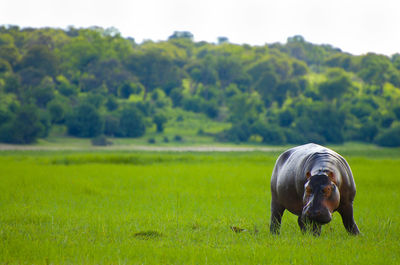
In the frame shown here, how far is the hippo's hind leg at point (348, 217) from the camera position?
19.5ft

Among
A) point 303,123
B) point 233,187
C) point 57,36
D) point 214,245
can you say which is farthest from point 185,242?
point 57,36

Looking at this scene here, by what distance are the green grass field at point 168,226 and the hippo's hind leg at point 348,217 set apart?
131mm

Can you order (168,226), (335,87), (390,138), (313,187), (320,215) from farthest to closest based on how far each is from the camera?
(335,87) → (390,138) → (168,226) → (313,187) → (320,215)

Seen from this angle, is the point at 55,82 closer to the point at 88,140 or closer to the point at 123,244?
the point at 88,140

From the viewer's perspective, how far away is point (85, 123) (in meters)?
57.6

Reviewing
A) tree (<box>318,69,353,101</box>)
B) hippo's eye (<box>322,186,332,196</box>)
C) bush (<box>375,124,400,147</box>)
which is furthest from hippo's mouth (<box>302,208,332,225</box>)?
tree (<box>318,69,353,101</box>)

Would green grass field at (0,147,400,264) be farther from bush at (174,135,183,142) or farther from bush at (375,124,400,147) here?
bush at (375,124,400,147)

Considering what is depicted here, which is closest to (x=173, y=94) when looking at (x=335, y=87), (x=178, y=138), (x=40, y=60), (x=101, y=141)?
(x=178, y=138)

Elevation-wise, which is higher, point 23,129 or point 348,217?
point 348,217

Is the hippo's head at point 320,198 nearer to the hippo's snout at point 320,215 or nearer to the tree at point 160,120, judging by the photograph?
the hippo's snout at point 320,215

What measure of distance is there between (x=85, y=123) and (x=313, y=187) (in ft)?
178

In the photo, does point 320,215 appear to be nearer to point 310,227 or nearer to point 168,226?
point 310,227

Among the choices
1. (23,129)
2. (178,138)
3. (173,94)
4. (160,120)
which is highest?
(173,94)

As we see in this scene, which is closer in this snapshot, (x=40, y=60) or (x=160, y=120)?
(x=160, y=120)
